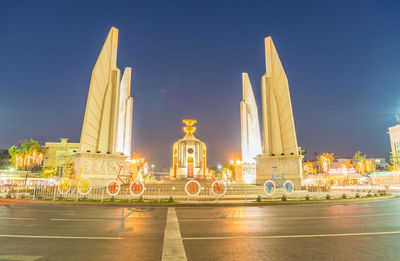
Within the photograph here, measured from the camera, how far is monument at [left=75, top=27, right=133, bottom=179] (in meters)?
25.1

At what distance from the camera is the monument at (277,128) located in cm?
2758

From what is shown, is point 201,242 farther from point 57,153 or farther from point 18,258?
point 57,153

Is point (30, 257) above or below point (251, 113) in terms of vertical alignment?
below

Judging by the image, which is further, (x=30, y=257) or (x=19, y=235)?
(x=19, y=235)

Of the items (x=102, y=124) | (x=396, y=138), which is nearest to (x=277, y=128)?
(x=102, y=124)

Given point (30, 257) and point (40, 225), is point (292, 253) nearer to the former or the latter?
point (30, 257)

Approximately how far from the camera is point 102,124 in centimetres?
2831

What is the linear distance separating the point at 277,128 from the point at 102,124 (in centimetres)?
2151

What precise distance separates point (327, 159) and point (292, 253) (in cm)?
7622

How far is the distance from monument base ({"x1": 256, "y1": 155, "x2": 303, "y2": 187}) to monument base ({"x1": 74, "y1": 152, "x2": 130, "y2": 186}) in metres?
16.0

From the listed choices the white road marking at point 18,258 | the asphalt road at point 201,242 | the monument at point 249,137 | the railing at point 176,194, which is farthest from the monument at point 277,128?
the white road marking at point 18,258

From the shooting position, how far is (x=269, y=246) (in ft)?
17.0

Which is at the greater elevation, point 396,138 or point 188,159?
A: point 396,138

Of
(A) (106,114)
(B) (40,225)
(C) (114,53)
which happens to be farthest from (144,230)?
(C) (114,53)
